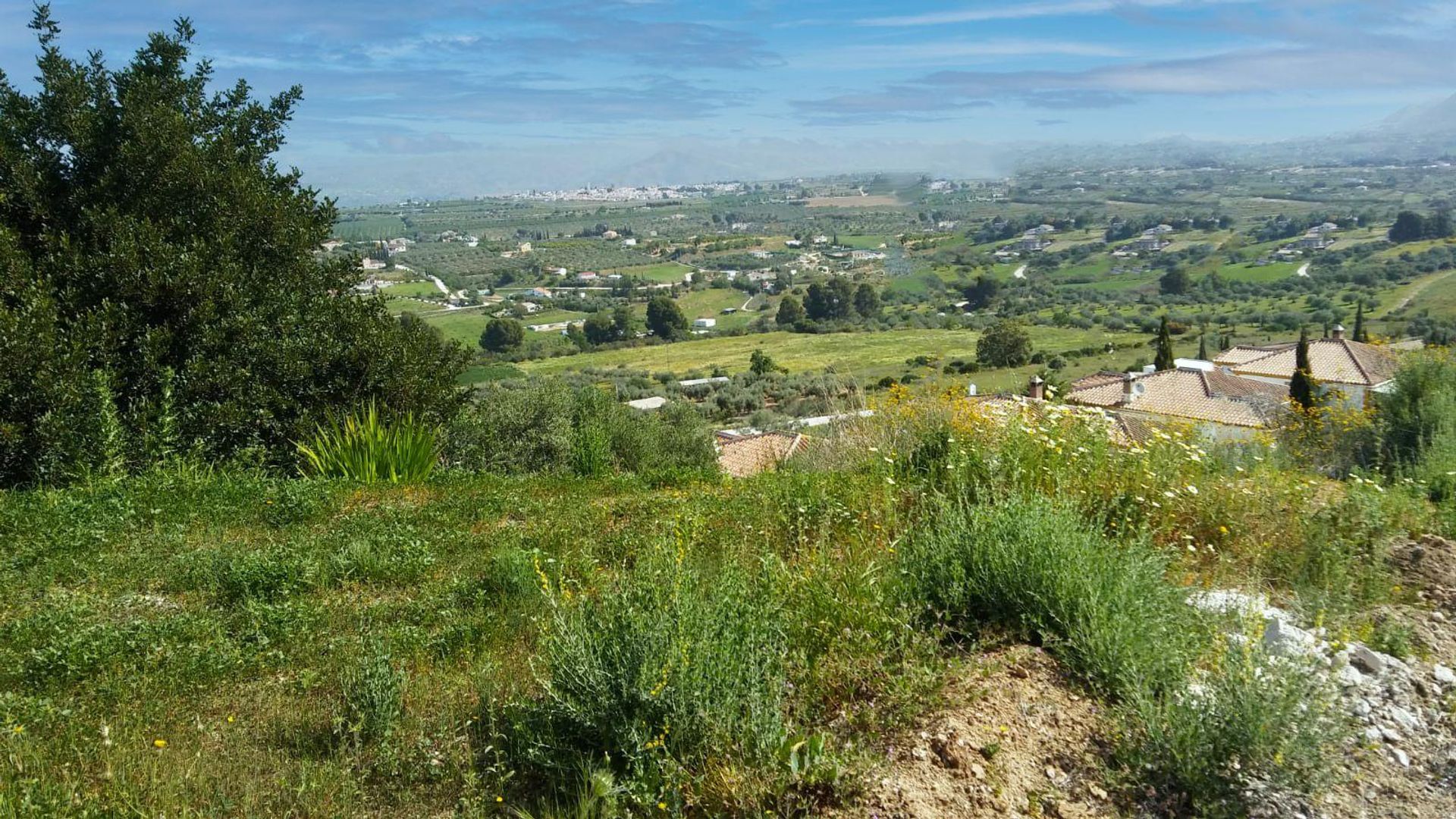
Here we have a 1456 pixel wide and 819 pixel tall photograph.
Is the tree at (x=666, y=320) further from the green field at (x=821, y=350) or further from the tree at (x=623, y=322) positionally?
the green field at (x=821, y=350)

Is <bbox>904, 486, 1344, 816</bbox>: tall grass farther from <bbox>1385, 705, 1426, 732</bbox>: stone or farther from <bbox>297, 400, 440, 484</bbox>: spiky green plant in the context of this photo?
<bbox>297, 400, 440, 484</bbox>: spiky green plant

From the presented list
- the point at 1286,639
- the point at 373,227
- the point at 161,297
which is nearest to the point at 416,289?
the point at 373,227

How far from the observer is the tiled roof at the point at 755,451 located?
9312 millimetres

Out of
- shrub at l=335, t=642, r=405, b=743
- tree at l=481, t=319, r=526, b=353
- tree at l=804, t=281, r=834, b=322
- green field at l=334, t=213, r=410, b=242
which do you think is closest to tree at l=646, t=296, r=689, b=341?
tree at l=804, t=281, r=834, b=322

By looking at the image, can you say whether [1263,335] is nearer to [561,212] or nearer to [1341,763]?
[1341,763]

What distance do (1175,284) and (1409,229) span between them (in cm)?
2336

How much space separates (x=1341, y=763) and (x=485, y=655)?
295cm

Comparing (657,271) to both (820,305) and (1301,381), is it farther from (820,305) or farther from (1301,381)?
(1301,381)

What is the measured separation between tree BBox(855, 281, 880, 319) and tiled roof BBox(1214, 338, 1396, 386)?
141 feet

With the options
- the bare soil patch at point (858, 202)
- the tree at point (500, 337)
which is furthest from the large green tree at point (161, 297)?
the bare soil patch at point (858, 202)

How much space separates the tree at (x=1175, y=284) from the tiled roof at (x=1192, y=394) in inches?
1934

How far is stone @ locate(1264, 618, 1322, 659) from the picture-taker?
9.61ft

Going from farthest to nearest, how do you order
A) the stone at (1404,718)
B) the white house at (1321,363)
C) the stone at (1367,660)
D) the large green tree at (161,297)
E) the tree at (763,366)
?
the tree at (763,366), the white house at (1321,363), the large green tree at (161,297), the stone at (1367,660), the stone at (1404,718)

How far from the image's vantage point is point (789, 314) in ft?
257
